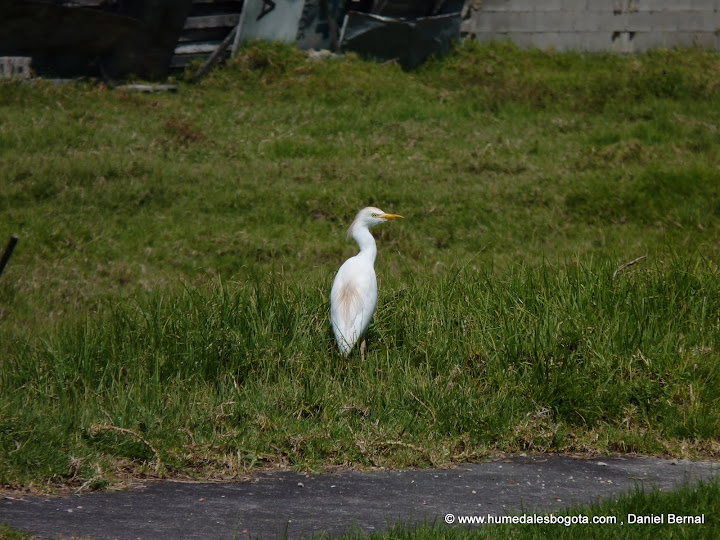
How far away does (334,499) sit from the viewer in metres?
4.15

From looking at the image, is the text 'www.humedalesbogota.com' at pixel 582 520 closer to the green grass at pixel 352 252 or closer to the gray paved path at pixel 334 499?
the gray paved path at pixel 334 499

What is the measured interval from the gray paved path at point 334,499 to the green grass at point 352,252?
183mm

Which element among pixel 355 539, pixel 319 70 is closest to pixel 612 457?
pixel 355 539

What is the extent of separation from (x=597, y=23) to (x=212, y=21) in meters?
6.30

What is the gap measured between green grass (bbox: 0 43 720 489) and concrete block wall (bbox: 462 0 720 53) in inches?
19.7

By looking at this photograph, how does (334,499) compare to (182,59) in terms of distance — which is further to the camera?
(182,59)

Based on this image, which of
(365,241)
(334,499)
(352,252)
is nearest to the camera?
(334,499)

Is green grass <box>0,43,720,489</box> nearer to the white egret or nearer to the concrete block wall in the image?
the white egret

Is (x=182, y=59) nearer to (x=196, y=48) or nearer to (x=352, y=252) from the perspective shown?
(x=196, y=48)

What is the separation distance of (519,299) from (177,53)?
31.2 feet

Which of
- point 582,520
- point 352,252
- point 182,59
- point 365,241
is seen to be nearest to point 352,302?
point 365,241

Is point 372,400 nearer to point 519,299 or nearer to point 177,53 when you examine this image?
point 519,299

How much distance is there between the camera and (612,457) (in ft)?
15.9

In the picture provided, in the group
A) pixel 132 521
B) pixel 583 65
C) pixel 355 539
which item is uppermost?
pixel 583 65
